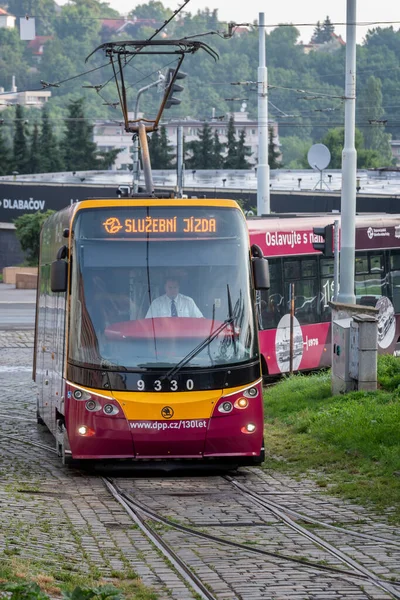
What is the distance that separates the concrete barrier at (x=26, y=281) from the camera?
166 ft

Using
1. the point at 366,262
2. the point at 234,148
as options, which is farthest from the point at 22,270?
the point at 234,148

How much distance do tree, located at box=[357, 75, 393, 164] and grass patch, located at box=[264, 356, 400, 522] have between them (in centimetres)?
12640

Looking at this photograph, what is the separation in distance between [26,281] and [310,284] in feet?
99.0

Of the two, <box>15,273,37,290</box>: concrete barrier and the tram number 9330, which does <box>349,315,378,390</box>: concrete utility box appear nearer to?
the tram number 9330

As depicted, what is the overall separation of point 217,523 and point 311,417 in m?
5.39

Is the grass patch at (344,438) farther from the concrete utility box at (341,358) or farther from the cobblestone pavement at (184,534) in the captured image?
the cobblestone pavement at (184,534)

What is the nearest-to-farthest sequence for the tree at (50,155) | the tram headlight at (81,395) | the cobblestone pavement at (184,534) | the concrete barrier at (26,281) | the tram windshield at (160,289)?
the cobblestone pavement at (184,534) < the tram headlight at (81,395) < the tram windshield at (160,289) < the concrete barrier at (26,281) < the tree at (50,155)

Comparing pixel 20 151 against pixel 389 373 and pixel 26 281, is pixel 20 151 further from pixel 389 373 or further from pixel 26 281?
pixel 389 373

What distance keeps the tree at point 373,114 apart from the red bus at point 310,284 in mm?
118343

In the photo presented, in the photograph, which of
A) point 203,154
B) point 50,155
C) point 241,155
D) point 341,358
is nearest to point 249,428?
point 341,358

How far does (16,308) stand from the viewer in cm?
4009

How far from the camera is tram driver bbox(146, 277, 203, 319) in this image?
1182 cm

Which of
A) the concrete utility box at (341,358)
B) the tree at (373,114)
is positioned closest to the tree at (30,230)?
the concrete utility box at (341,358)

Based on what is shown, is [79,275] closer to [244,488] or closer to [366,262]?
[244,488]
